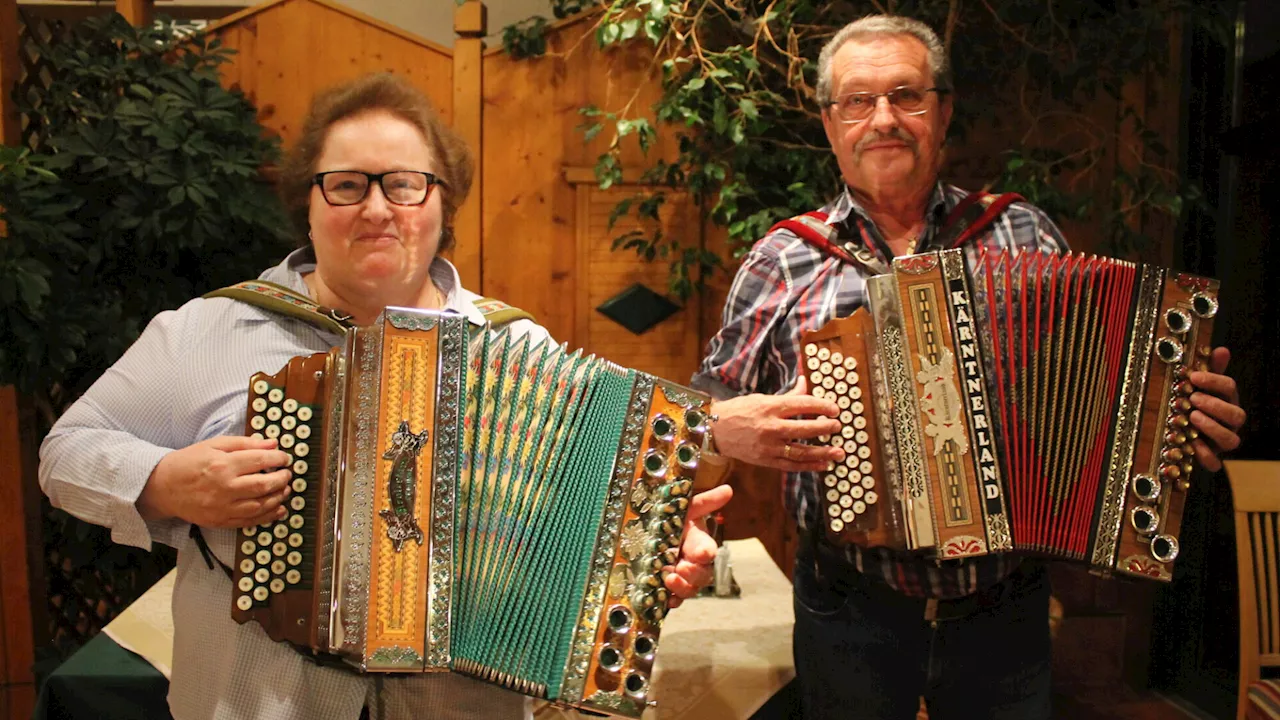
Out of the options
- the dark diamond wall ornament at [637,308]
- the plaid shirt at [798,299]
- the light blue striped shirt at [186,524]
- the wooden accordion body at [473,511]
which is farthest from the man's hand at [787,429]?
the dark diamond wall ornament at [637,308]

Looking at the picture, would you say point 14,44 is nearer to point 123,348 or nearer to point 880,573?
point 123,348

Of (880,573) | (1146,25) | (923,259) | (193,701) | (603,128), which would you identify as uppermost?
(1146,25)

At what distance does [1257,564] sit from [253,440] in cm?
243

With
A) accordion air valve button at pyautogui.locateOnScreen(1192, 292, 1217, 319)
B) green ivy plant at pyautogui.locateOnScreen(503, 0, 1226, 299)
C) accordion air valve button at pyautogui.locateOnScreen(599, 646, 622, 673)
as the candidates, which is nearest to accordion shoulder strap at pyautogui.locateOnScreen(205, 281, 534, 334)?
accordion air valve button at pyautogui.locateOnScreen(599, 646, 622, 673)

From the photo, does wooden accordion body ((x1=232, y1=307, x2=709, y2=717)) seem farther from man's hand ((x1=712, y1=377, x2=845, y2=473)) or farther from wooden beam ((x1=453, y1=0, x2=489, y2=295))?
wooden beam ((x1=453, y1=0, x2=489, y2=295))

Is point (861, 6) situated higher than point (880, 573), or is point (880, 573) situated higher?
point (861, 6)

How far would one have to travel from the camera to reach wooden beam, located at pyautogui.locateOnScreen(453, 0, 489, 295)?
350 cm

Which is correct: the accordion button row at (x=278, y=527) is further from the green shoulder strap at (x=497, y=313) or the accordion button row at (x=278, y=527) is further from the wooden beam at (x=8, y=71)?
the wooden beam at (x=8, y=71)

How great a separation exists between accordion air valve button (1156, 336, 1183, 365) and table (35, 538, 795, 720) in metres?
1.23

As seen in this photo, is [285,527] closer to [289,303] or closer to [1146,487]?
[289,303]

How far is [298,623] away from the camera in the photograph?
1.29m

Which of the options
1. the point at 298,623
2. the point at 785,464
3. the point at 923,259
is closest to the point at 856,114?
the point at 923,259

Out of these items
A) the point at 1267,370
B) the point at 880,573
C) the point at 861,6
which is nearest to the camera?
the point at 880,573

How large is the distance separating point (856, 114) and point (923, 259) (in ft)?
1.28
